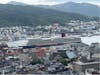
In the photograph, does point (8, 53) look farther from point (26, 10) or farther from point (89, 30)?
point (26, 10)

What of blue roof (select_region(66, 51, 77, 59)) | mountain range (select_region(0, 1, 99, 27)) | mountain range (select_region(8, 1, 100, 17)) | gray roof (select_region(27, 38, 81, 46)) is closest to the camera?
blue roof (select_region(66, 51, 77, 59))

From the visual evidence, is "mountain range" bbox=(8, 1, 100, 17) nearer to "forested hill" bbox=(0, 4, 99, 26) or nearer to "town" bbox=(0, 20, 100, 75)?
"forested hill" bbox=(0, 4, 99, 26)

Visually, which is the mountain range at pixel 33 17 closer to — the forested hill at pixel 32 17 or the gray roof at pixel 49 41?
the forested hill at pixel 32 17

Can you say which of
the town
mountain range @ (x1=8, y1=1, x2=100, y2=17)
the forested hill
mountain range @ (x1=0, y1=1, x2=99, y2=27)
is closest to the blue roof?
the town

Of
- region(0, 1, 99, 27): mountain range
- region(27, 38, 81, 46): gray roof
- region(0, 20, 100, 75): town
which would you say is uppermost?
region(0, 20, 100, 75): town

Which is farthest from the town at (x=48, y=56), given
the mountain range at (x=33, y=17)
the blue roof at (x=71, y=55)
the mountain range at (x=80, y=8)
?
the mountain range at (x=80, y=8)

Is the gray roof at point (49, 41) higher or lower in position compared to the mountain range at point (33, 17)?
higher

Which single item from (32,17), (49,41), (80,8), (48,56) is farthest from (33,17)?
(80,8)

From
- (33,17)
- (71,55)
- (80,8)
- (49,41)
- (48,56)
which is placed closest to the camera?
(71,55)

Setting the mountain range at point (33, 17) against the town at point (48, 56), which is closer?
the town at point (48, 56)

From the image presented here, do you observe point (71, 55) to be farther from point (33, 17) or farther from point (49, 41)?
point (33, 17)

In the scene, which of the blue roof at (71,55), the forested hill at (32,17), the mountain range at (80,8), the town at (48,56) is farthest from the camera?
the mountain range at (80,8)

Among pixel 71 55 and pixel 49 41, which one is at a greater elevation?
pixel 71 55
